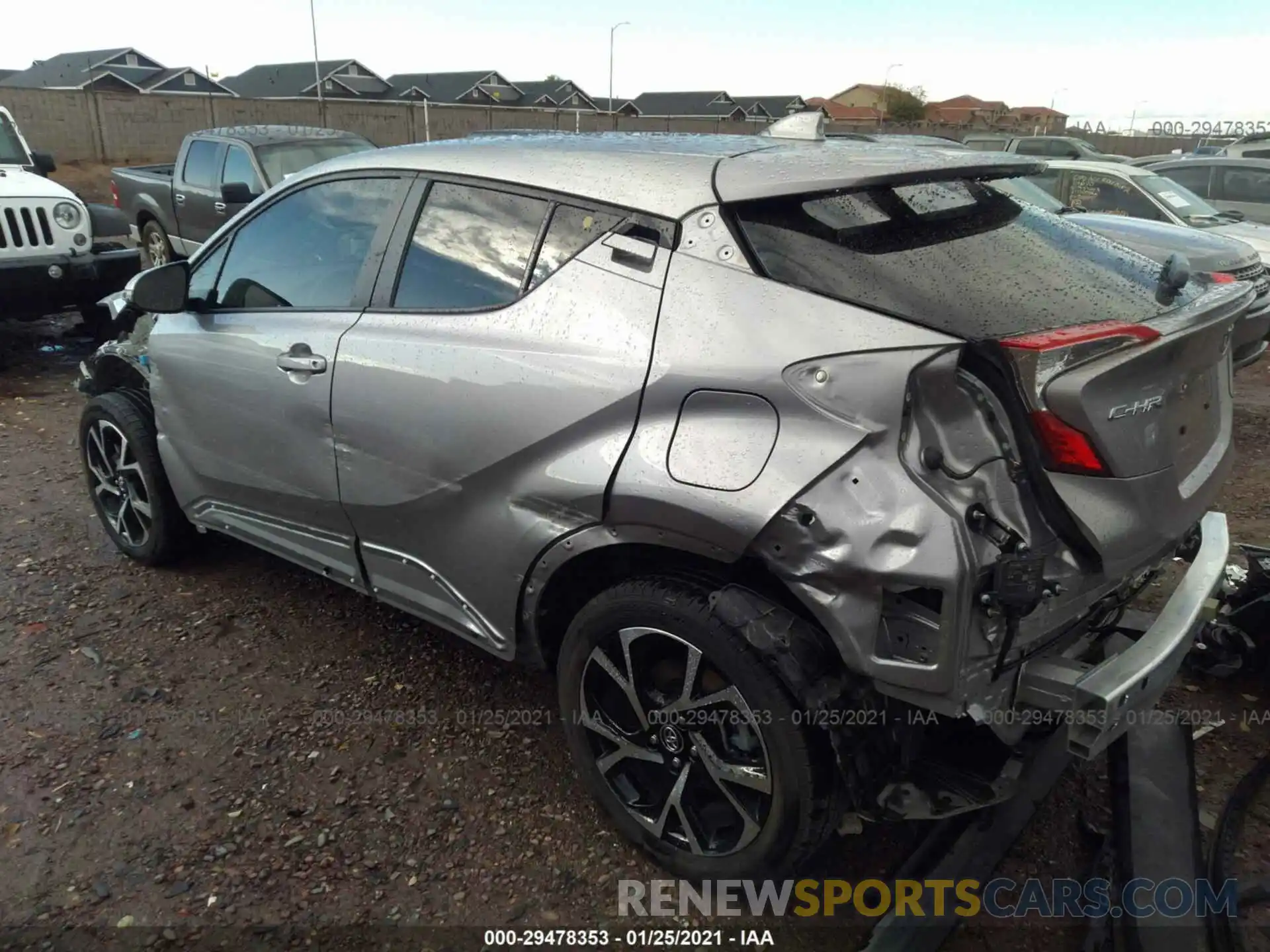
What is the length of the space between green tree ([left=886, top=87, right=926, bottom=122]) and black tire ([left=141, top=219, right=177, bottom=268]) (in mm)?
54560

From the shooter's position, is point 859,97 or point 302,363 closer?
point 302,363

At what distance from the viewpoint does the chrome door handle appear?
282cm

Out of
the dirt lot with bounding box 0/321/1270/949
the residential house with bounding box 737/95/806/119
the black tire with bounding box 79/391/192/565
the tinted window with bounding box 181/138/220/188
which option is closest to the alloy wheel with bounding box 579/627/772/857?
the dirt lot with bounding box 0/321/1270/949

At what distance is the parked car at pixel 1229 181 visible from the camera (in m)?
10.8

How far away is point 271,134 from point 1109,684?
1026 cm

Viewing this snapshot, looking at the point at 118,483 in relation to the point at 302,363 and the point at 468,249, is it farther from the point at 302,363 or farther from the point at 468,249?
the point at 468,249

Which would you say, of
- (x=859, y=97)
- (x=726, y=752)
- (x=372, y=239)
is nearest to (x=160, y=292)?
(x=372, y=239)

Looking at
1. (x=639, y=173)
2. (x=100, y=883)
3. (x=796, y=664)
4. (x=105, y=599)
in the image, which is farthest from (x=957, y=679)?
(x=105, y=599)

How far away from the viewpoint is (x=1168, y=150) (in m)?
38.6

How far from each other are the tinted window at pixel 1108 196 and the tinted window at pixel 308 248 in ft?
26.8

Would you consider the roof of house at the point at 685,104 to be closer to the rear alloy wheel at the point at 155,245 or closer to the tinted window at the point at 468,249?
the rear alloy wheel at the point at 155,245

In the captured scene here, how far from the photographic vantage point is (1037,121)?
180 ft

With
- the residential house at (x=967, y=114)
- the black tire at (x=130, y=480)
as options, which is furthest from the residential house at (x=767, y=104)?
the black tire at (x=130, y=480)

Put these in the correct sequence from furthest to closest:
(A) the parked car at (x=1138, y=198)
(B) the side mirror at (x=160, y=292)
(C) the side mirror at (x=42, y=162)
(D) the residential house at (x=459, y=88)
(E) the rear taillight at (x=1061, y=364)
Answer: (D) the residential house at (x=459, y=88)
(A) the parked car at (x=1138, y=198)
(C) the side mirror at (x=42, y=162)
(B) the side mirror at (x=160, y=292)
(E) the rear taillight at (x=1061, y=364)
